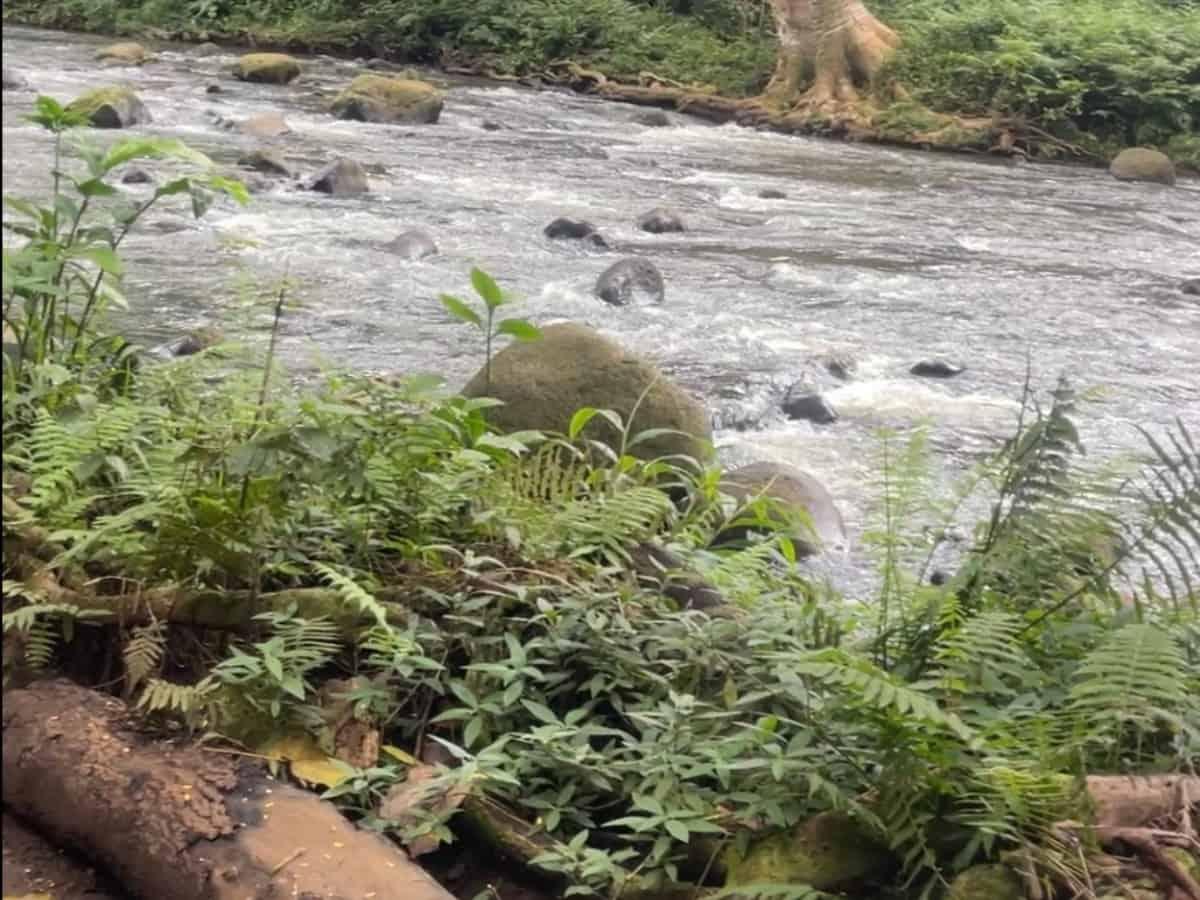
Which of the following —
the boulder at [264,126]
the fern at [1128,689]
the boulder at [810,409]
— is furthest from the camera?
the boulder at [264,126]

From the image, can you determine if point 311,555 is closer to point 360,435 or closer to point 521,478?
point 360,435

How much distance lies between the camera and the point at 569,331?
589cm

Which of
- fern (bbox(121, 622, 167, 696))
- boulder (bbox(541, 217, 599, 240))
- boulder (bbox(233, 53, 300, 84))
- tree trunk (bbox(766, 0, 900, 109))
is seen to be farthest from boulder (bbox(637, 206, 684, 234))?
fern (bbox(121, 622, 167, 696))

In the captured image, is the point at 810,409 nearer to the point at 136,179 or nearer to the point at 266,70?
the point at 136,179

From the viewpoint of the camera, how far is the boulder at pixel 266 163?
13.0 metres

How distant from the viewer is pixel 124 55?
813 inches

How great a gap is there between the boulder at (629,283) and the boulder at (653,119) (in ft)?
32.4

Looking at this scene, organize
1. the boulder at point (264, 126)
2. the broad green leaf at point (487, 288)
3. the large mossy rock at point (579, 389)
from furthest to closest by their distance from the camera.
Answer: the boulder at point (264, 126) < the large mossy rock at point (579, 389) < the broad green leaf at point (487, 288)

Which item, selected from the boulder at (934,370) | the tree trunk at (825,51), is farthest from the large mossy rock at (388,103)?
the boulder at (934,370)

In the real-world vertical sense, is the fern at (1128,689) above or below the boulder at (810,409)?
above

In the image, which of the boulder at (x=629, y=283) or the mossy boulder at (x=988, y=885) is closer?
the mossy boulder at (x=988, y=885)

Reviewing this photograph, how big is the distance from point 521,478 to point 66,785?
1490 millimetres

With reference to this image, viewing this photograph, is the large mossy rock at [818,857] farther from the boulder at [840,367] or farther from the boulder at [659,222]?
the boulder at [659,222]

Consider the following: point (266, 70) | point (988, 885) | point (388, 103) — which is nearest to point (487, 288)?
point (988, 885)
